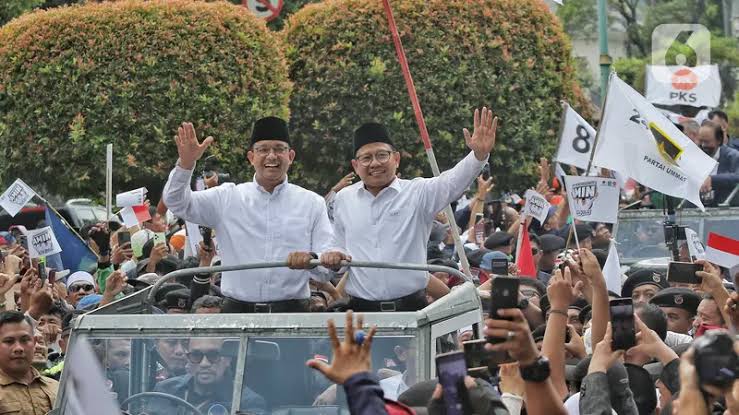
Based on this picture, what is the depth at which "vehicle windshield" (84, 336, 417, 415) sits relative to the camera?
24.6ft

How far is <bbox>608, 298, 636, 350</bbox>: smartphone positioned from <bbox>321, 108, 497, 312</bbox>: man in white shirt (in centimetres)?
294

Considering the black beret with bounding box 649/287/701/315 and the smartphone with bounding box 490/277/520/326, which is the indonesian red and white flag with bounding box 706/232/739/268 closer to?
the black beret with bounding box 649/287/701/315

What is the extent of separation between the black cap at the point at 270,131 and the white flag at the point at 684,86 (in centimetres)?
1416

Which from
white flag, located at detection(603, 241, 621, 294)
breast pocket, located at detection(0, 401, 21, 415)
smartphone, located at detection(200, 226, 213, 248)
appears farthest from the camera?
smartphone, located at detection(200, 226, 213, 248)

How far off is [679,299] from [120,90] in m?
13.3

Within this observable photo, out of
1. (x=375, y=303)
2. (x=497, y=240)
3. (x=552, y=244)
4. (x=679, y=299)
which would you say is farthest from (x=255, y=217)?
(x=497, y=240)

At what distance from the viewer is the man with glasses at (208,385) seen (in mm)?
7551

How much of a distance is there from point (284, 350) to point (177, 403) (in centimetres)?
56

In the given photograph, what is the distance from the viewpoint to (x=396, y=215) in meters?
9.20

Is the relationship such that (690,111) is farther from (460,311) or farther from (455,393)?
(455,393)

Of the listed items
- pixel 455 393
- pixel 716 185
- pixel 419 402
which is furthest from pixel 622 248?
pixel 455 393

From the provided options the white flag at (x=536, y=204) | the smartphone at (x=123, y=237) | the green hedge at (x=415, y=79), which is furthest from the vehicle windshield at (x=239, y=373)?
the green hedge at (x=415, y=79)

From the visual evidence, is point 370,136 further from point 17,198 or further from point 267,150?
point 17,198

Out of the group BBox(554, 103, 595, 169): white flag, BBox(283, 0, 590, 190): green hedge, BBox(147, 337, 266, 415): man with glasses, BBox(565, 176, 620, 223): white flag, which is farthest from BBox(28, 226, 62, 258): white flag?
BBox(283, 0, 590, 190): green hedge
